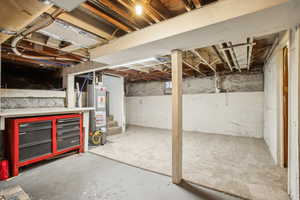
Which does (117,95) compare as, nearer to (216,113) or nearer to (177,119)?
(216,113)

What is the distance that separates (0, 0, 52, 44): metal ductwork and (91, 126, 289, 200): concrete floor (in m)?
2.56

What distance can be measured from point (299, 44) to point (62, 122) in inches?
149

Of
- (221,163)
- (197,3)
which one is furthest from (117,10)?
(221,163)

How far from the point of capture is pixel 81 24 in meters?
1.82

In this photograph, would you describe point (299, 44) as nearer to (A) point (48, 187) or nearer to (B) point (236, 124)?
(A) point (48, 187)

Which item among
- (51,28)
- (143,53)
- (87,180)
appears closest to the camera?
(51,28)

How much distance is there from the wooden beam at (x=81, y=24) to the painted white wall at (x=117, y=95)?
11.7ft

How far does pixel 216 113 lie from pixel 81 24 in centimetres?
511

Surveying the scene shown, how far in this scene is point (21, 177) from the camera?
2305 millimetres

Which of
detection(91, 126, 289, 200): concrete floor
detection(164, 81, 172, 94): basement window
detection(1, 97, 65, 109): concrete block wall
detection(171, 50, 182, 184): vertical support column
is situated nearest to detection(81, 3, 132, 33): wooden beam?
detection(171, 50, 182, 184): vertical support column

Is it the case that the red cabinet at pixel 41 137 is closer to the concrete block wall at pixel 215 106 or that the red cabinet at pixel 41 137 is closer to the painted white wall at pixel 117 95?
the painted white wall at pixel 117 95

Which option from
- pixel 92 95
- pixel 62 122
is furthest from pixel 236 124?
pixel 62 122

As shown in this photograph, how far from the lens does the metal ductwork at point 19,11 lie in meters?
1.07

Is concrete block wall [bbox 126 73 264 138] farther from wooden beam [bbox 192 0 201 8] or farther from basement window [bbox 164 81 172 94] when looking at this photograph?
wooden beam [bbox 192 0 201 8]
